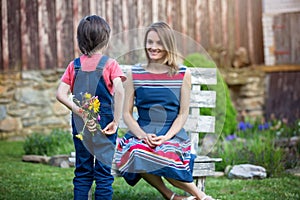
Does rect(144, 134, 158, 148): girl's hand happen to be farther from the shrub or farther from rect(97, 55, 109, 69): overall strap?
the shrub

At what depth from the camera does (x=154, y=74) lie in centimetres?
398

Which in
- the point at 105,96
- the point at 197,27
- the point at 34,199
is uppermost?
the point at 197,27

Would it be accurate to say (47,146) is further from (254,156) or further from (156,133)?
(156,133)

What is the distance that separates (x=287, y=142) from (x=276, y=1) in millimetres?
3937

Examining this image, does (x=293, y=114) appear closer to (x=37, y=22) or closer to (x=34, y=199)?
(x=37, y=22)

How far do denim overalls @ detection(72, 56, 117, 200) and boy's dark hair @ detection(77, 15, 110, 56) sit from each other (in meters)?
0.09

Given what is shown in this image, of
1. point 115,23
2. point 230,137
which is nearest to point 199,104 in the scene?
point 230,137

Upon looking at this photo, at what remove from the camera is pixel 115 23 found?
349 inches

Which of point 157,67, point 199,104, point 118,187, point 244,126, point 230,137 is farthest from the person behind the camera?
point 244,126

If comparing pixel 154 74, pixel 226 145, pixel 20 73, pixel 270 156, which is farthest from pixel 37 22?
pixel 154 74

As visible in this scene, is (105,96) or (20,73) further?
(20,73)

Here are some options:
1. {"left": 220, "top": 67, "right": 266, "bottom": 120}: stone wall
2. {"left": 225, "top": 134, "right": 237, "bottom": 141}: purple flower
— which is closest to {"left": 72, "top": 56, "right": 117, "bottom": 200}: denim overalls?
{"left": 225, "top": 134, "right": 237, "bottom": 141}: purple flower

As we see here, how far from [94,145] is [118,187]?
1464mm

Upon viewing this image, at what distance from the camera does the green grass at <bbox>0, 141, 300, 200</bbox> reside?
454 centimetres
